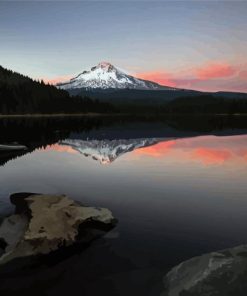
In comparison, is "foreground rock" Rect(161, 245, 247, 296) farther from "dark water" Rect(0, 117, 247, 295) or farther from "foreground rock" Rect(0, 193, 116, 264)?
"foreground rock" Rect(0, 193, 116, 264)

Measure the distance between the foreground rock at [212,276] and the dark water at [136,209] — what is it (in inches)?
42.7

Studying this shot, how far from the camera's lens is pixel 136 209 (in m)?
25.3

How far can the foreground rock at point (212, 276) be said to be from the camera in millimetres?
12727

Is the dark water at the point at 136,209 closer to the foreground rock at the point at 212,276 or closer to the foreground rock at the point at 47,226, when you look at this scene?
the foreground rock at the point at 47,226

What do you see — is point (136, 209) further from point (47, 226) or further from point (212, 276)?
point (212, 276)

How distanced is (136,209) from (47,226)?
8.55 meters

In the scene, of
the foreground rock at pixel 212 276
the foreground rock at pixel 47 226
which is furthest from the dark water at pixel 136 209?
the foreground rock at pixel 212 276

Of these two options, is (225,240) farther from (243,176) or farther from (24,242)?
(243,176)

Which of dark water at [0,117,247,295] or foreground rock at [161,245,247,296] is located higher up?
foreground rock at [161,245,247,296]

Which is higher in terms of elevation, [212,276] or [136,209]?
[212,276]

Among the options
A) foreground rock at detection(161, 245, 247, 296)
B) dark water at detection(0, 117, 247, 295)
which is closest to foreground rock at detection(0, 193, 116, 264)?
dark water at detection(0, 117, 247, 295)

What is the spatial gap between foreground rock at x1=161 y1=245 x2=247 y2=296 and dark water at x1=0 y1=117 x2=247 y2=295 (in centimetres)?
108

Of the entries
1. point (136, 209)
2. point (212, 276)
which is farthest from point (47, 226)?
point (136, 209)

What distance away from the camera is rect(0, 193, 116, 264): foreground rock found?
16984mm
